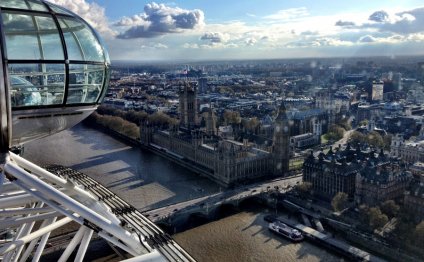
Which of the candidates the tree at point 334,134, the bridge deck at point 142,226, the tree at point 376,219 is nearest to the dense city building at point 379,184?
the tree at point 376,219

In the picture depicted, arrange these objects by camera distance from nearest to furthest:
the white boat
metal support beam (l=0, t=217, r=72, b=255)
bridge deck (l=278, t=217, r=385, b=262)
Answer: metal support beam (l=0, t=217, r=72, b=255) → bridge deck (l=278, t=217, r=385, b=262) → the white boat

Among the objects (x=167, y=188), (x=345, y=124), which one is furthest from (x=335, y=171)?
(x=345, y=124)

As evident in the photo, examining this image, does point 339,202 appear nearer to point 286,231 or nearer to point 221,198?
point 286,231

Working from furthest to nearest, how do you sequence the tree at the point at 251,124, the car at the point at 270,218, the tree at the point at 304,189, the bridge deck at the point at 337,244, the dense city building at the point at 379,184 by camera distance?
the tree at the point at 251,124 < the tree at the point at 304,189 < the dense city building at the point at 379,184 < the car at the point at 270,218 < the bridge deck at the point at 337,244

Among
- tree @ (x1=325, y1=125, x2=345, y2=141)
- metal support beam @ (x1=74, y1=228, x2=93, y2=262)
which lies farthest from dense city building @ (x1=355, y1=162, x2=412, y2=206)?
metal support beam @ (x1=74, y1=228, x2=93, y2=262)

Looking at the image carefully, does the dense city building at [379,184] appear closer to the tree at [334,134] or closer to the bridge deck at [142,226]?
the tree at [334,134]

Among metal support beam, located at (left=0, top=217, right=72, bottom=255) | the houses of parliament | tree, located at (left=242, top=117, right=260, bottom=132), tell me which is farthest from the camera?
tree, located at (left=242, top=117, right=260, bottom=132)

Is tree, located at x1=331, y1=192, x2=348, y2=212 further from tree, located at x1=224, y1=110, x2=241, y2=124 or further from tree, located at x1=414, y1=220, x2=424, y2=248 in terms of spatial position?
tree, located at x1=224, y1=110, x2=241, y2=124
